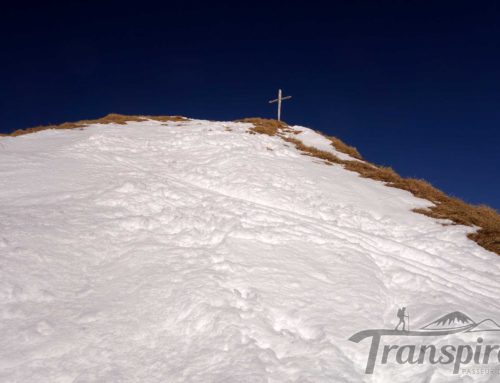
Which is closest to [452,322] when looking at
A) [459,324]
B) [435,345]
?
[459,324]

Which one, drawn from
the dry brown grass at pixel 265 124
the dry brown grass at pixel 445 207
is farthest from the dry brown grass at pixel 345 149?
the dry brown grass at pixel 265 124

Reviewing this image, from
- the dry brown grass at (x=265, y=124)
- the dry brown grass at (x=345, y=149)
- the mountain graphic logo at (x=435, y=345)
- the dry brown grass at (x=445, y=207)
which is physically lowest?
the mountain graphic logo at (x=435, y=345)

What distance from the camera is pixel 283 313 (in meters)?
4.81

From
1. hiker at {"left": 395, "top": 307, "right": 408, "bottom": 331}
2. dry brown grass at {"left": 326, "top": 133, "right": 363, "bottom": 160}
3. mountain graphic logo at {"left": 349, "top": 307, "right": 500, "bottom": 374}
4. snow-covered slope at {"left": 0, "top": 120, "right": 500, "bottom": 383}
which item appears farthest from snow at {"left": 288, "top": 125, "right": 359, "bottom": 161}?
mountain graphic logo at {"left": 349, "top": 307, "right": 500, "bottom": 374}

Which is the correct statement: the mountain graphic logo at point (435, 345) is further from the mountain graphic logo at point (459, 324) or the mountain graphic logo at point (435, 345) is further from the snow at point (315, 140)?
the snow at point (315, 140)

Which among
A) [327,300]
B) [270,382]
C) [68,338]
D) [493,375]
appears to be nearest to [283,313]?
[327,300]

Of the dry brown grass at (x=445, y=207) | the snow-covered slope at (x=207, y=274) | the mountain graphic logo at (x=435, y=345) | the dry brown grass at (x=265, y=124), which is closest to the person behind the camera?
the snow-covered slope at (x=207, y=274)

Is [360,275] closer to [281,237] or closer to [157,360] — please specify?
[281,237]

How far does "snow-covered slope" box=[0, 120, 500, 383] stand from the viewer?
3.90 meters

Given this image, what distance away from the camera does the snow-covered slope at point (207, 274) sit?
3.90m

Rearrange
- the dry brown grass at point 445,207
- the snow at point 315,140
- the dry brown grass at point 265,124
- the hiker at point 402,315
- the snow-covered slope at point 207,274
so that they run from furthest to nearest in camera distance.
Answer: the dry brown grass at point 265,124
the snow at point 315,140
the dry brown grass at point 445,207
the hiker at point 402,315
the snow-covered slope at point 207,274

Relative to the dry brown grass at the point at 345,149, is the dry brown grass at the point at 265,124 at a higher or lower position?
higher

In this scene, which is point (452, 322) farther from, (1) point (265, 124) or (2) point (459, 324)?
(1) point (265, 124)

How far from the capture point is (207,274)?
5523 mm
